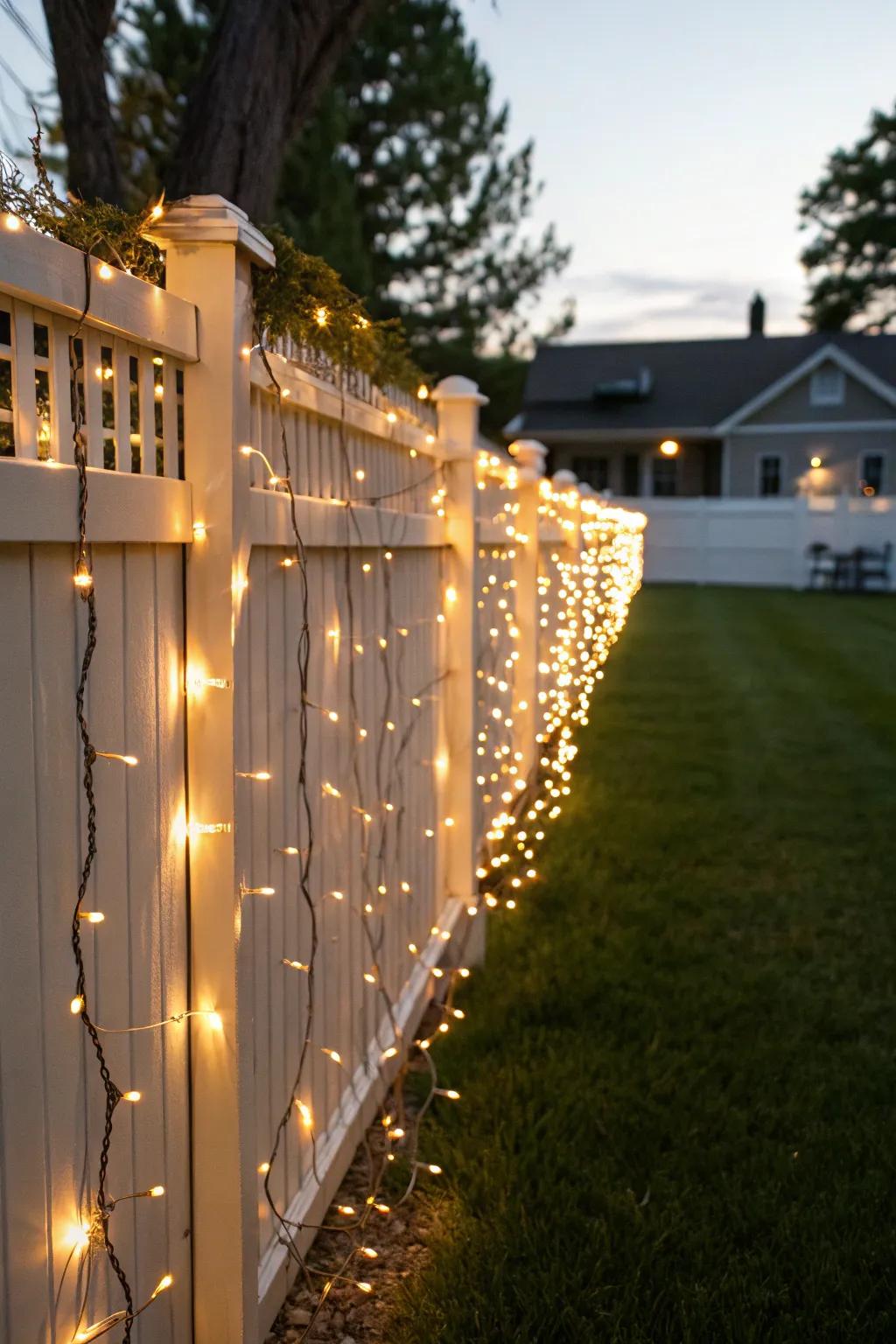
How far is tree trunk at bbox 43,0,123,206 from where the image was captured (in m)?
6.57

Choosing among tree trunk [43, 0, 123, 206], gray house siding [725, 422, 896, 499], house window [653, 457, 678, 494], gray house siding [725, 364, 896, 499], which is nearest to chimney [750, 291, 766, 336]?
house window [653, 457, 678, 494]

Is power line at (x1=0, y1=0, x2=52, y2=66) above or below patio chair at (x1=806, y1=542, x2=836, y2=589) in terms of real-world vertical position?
above

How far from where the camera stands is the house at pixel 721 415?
27297 mm

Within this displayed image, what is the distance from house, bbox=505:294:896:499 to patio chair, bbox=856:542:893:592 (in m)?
4.71

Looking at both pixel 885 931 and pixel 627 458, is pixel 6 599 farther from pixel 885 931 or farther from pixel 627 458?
pixel 627 458

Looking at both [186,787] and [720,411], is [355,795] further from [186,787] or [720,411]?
[720,411]

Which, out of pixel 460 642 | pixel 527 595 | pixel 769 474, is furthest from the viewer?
pixel 769 474

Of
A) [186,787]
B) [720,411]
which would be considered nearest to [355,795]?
[186,787]

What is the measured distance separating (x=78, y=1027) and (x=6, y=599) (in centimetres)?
60

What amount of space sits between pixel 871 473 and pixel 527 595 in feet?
76.5

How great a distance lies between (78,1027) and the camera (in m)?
1.64

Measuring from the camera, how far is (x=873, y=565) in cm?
2312

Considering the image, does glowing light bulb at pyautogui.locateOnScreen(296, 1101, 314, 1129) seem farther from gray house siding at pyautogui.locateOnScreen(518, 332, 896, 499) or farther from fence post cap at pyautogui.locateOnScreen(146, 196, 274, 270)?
gray house siding at pyautogui.locateOnScreen(518, 332, 896, 499)

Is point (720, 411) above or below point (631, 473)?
above
